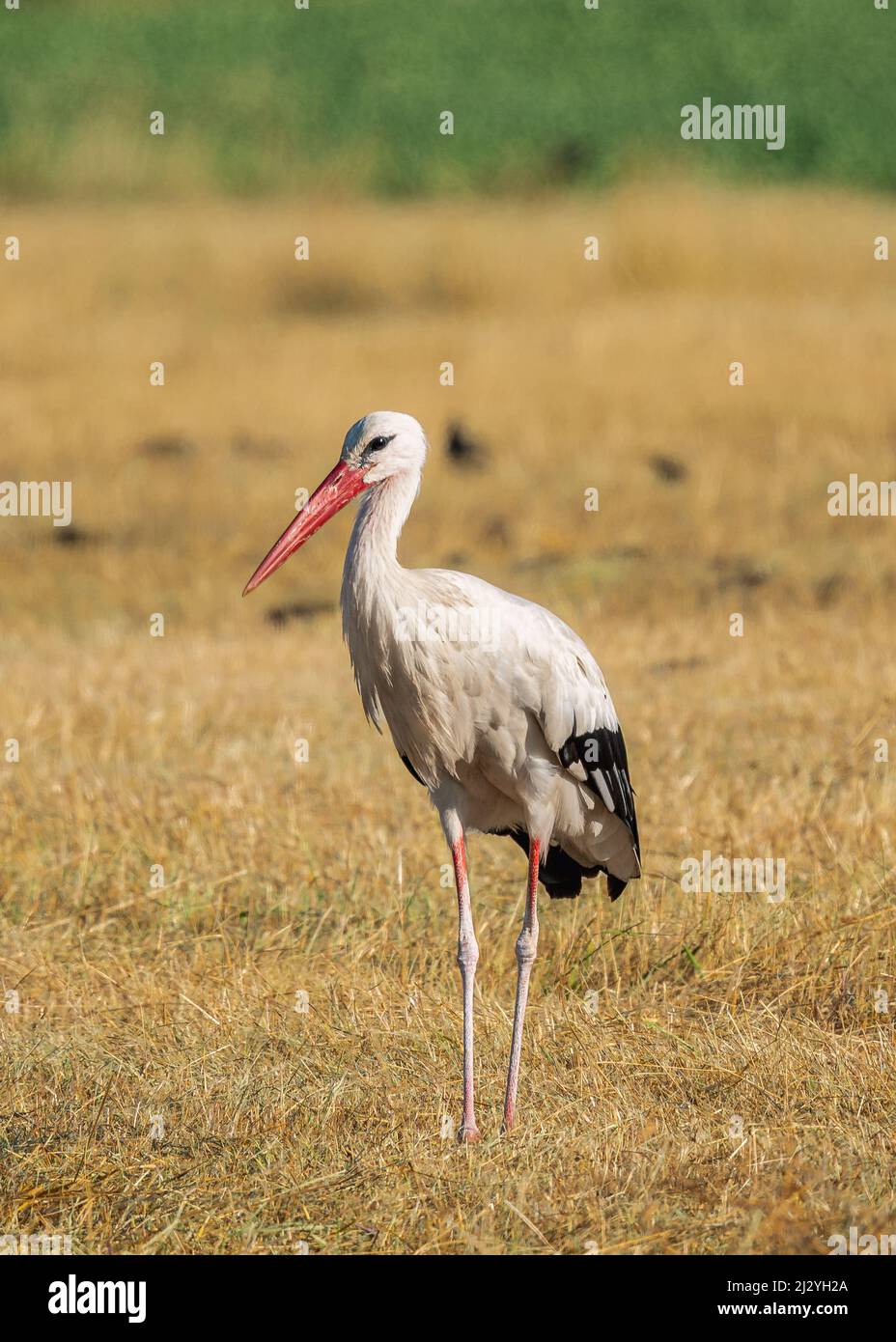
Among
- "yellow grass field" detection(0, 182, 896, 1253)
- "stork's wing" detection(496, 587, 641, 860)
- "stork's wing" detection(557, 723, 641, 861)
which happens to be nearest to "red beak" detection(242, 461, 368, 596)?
"stork's wing" detection(496, 587, 641, 860)

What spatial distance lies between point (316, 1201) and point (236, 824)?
2.42 meters

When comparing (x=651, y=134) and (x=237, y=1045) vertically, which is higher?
(x=651, y=134)

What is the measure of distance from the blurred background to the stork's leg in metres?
0.13

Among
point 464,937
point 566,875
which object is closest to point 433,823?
point 566,875

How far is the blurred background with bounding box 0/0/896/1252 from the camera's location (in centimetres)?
397

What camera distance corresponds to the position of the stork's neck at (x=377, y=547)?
14.0 feet

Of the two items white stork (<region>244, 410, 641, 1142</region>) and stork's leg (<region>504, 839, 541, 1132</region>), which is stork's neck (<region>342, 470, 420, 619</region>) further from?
stork's leg (<region>504, 839, 541, 1132</region>)

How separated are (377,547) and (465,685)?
40cm

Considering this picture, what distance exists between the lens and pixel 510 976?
16.8 ft

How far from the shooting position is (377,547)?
4316mm

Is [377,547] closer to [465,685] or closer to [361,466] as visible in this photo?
[361,466]

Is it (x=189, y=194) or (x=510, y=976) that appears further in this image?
(x=189, y=194)
